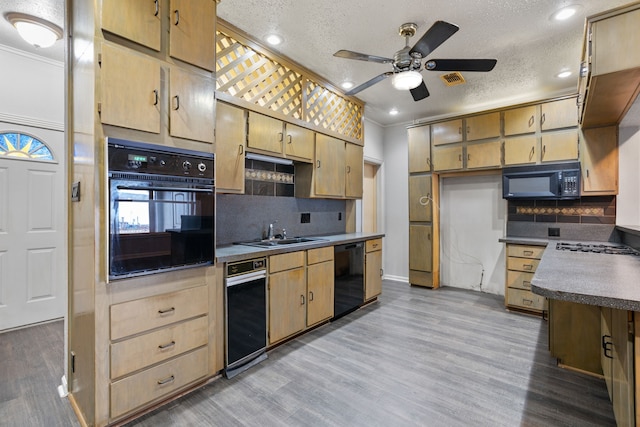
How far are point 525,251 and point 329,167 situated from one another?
2.54 m

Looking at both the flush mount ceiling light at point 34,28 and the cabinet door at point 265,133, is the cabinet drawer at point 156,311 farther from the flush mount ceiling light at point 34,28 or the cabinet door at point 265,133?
the flush mount ceiling light at point 34,28

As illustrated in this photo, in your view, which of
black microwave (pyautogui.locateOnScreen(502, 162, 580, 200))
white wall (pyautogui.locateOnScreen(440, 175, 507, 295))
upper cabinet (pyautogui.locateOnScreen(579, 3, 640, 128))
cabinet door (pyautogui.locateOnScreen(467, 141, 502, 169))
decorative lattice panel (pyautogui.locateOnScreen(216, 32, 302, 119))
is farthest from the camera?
white wall (pyautogui.locateOnScreen(440, 175, 507, 295))

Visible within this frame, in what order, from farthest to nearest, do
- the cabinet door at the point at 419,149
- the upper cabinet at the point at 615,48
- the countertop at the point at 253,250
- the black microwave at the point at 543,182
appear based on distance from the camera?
the cabinet door at the point at 419,149 < the black microwave at the point at 543,182 < the countertop at the point at 253,250 < the upper cabinet at the point at 615,48

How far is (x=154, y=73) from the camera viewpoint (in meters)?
1.80

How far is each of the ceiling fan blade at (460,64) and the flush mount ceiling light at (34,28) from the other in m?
3.15

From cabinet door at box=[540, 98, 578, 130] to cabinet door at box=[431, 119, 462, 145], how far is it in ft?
3.18

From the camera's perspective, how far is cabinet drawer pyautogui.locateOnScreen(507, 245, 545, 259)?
3.51 metres

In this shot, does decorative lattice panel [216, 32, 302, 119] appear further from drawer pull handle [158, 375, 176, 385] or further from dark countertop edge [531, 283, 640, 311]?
dark countertop edge [531, 283, 640, 311]

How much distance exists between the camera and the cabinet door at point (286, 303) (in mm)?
2607

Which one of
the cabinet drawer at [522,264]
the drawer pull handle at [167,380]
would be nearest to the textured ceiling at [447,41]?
the cabinet drawer at [522,264]

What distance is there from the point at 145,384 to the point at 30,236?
263cm

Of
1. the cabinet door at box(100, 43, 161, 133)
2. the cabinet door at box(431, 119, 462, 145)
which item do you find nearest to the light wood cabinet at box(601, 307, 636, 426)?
the cabinet door at box(100, 43, 161, 133)

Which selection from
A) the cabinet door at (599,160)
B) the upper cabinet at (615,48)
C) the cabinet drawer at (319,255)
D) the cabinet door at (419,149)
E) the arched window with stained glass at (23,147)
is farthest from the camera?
the cabinet door at (419,149)

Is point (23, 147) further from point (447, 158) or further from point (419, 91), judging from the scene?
point (447, 158)
